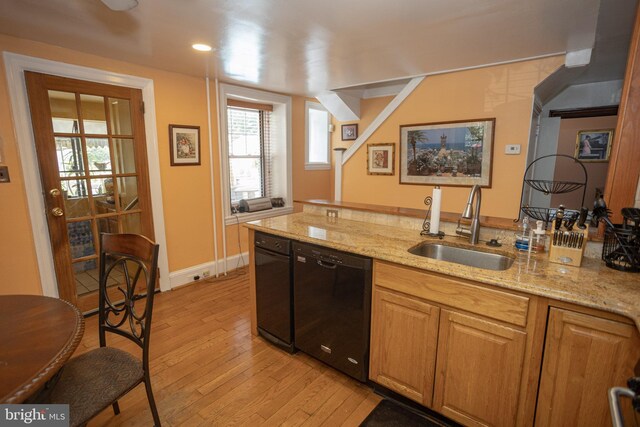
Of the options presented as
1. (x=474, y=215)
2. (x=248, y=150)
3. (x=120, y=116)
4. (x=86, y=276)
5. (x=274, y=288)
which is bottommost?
(x=86, y=276)

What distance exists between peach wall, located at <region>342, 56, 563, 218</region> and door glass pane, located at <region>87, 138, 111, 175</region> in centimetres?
304

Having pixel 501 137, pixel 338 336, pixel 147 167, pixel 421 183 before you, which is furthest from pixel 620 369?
pixel 147 167

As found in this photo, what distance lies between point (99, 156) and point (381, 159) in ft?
10.1

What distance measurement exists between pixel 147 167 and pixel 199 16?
1728 mm

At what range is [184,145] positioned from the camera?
339cm

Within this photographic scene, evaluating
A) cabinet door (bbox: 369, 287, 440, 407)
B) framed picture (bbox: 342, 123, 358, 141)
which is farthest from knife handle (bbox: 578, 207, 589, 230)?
framed picture (bbox: 342, 123, 358, 141)

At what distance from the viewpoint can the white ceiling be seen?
1.82 metres

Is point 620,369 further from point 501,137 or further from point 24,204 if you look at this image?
point 24,204

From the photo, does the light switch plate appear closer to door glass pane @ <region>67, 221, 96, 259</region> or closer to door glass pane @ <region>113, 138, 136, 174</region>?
door glass pane @ <region>67, 221, 96, 259</region>

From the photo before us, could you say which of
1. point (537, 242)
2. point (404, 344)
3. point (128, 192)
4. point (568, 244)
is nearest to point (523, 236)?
point (537, 242)

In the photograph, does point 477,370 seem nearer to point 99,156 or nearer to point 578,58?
point 578,58

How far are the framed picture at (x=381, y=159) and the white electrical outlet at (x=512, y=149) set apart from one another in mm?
1250

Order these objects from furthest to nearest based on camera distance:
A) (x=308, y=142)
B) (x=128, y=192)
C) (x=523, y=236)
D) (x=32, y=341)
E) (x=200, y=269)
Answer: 1. (x=308, y=142)
2. (x=200, y=269)
3. (x=128, y=192)
4. (x=523, y=236)
5. (x=32, y=341)

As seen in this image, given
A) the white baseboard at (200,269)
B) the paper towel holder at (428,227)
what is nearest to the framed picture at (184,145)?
the white baseboard at (200,269)
